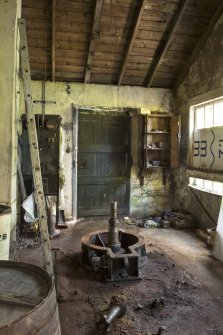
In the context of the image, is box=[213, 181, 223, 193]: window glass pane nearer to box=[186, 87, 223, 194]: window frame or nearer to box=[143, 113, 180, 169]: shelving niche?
box=[186, 87, 223, 194]: window frame

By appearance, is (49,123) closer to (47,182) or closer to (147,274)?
(47,182)

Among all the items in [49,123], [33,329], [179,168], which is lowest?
[33,329]

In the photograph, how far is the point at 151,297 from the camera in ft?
9.58

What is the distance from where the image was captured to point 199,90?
5.36 metres

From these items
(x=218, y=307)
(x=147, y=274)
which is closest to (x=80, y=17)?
(x=147, y=274)

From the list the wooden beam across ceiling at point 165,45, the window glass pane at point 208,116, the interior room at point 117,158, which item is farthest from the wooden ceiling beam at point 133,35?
the window glass pane at point 208,116

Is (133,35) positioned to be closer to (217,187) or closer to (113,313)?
(217,187)

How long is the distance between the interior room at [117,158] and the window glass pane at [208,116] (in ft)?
0.11

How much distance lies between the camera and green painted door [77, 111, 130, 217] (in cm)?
588

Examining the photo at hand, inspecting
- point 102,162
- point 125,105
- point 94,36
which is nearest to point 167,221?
A: point 102,162

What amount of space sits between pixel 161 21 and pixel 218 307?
432cm

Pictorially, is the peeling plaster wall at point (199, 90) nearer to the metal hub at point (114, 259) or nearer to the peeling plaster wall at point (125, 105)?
the peeling plaster wall at point (125, 105)

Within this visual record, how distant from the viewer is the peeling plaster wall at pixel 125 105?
5.74 meters

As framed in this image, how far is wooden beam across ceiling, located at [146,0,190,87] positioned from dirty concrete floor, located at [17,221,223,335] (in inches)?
129
